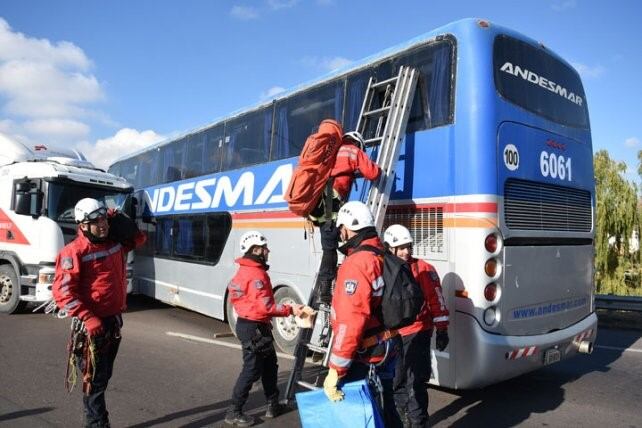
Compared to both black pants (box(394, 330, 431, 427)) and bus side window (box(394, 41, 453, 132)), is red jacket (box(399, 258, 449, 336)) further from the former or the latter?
bus side window (box(394, 41, 453, 132))

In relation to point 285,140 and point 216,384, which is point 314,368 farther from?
point 285,140

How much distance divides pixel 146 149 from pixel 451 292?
9440mm

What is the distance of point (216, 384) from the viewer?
580 centimetres

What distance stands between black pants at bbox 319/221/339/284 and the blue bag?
197 cm

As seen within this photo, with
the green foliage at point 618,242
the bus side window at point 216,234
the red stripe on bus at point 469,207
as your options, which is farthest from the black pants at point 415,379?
the green foliage at point 618,242

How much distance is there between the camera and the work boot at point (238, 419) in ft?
14.8

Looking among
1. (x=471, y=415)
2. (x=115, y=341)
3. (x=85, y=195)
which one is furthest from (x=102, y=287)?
(x=85, y=195)

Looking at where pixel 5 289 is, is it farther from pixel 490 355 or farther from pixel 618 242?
pixel 618 242

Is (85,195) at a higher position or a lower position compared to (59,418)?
higher

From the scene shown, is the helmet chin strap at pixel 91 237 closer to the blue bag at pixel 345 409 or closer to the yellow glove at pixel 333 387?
the blue bag at pixel 345 409

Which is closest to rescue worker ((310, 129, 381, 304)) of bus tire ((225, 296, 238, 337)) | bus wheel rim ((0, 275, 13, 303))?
bus tire ((225, 296, 238, 337))

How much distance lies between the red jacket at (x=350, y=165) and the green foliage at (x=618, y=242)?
48.1 ft

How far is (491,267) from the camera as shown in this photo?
466cm

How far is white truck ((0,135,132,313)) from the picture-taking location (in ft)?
31.1
